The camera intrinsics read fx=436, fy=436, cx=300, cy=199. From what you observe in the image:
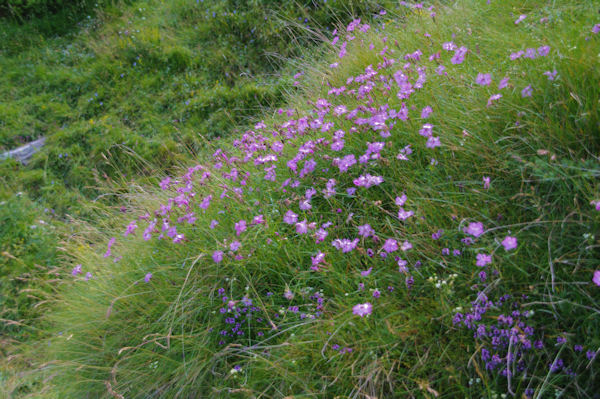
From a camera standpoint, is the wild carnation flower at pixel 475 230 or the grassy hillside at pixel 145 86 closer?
the wild carnation flower at pixel 475 230

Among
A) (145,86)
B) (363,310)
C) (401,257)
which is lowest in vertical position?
(401,257)

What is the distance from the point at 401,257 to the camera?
1836 mm

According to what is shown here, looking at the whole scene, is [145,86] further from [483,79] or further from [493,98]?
[493,98]

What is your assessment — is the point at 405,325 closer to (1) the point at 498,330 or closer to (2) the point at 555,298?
(1) the point at 498,330

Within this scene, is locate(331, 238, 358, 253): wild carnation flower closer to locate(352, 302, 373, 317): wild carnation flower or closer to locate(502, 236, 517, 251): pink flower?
locate(352, 302, 373, 317): wild carnation flower

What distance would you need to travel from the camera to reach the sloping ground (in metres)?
1.50

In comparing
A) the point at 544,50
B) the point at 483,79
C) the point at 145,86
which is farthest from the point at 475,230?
the point at 145,86

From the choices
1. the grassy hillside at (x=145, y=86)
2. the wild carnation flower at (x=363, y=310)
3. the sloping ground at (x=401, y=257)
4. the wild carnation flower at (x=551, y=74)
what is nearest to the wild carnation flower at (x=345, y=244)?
the sloping ground at (x=401, y=257)

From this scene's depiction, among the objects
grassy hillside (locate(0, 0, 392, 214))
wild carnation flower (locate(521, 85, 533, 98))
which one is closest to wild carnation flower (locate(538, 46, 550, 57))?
wild carnation flower (locate(521, 85, 533, 98))

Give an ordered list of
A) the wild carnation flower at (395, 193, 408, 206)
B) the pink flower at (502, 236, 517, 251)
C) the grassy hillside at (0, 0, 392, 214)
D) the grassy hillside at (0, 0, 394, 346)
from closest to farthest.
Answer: the pink flower at (502, 236, 517, 251) < the wild carnation flower at (395, 193, 408, 206) < the grassy hillside at (0, 0, 394, 346) < the grassy hillside at (0, 0, 392, 214)

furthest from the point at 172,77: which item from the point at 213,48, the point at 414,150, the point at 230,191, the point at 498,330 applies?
the point at 498,330

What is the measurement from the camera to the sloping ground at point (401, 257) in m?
1.50

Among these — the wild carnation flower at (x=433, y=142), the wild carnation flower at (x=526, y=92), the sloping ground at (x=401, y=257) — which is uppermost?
the wild carnation flower at (x=526, y=92)

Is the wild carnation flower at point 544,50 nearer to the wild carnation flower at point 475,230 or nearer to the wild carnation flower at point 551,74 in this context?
the wild carnation flower at point 551,74
